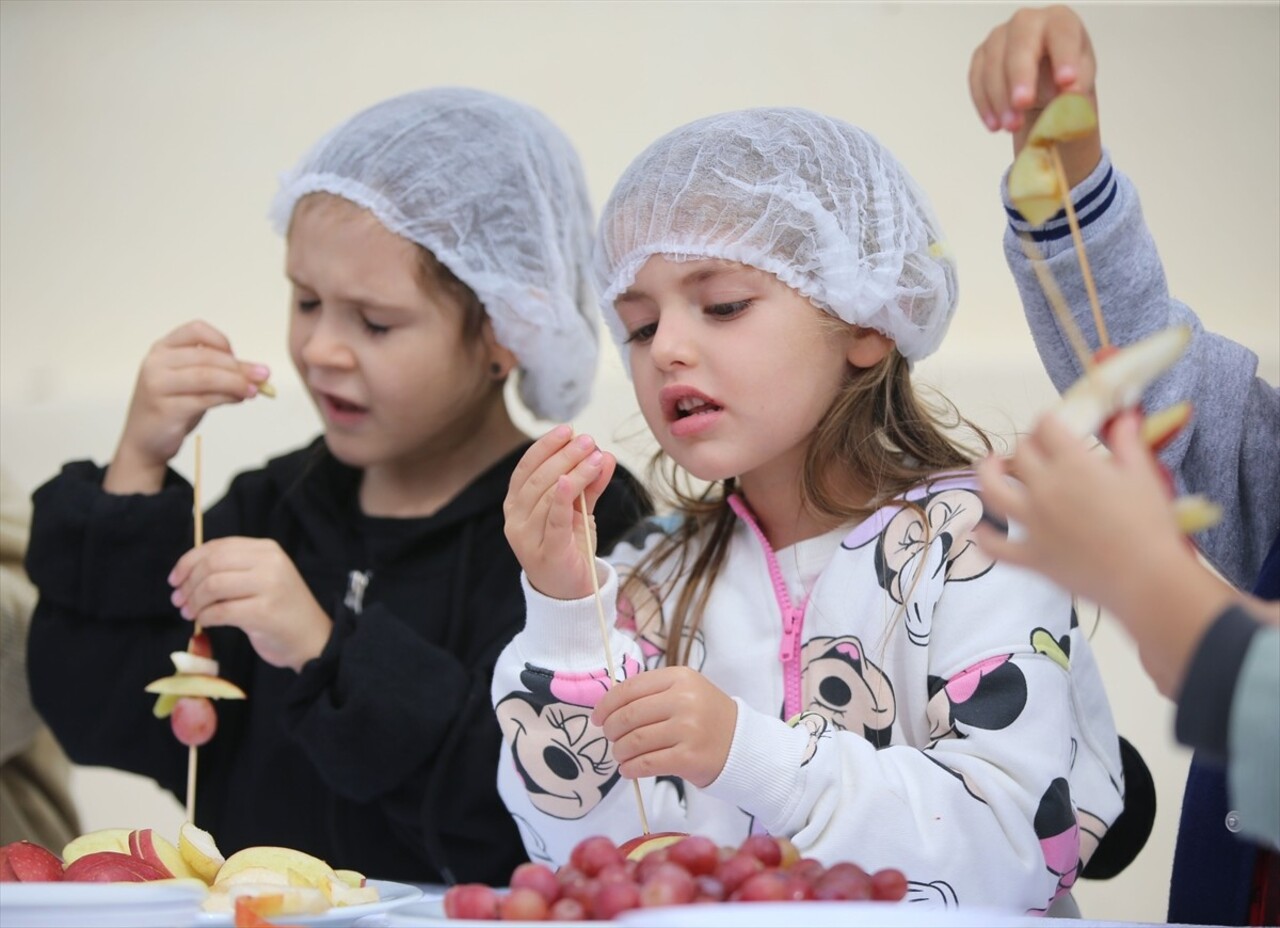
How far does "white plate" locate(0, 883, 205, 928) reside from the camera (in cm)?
72

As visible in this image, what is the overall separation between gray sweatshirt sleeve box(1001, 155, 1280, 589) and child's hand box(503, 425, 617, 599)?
0.37 metres

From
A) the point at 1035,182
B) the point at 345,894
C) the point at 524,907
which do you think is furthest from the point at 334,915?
the point at 1035,182

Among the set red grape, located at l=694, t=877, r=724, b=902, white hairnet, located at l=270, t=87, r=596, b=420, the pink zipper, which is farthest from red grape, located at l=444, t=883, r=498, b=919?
white hairnet, located at l=270, t=87, r=596, b=420

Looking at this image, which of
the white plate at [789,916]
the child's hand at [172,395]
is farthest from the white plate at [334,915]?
the child's hand at [172,395]

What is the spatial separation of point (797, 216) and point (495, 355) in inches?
19.7

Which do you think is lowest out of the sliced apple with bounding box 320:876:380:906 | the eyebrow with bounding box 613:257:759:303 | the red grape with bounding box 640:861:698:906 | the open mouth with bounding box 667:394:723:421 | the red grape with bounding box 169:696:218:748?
the sliced apple with bounding box 320:876:380:906

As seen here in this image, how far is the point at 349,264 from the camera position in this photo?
4.79 ft

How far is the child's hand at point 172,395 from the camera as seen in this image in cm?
149

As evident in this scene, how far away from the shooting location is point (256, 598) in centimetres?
133

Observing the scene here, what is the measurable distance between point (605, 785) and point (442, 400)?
527mm

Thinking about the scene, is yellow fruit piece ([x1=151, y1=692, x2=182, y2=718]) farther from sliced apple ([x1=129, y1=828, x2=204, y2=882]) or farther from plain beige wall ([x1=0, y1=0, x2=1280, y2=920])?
plain beige wall ([x1=0, y1=0, x2=1280, y2=920])

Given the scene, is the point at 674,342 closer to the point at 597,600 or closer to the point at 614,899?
the point at 597,600

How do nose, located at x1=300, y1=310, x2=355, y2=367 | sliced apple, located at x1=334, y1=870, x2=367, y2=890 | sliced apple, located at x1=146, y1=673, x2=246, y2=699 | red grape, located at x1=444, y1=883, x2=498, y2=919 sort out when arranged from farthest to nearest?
nose, located at x1=300, y1=310, x2=355, y2=367 → sliced apple, located at x1=146, y1=673, x2=246, y2=699 → sliced apple, located at x1=334, y1=870, x2=367, y2=890 → red grape, located at x1=444, y1=883, x2=498, y2=919

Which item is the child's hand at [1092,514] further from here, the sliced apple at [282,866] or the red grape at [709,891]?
the sliced apple at [282,866]
